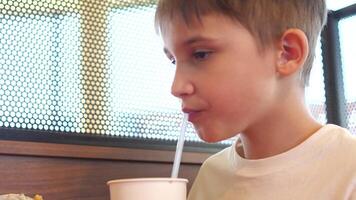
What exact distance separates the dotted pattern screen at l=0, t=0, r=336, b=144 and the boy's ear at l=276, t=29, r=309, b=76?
0.78ft

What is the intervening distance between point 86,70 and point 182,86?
173mm

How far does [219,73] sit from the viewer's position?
0.75 metres

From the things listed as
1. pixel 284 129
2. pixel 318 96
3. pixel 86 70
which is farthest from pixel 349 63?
pixel 86 70

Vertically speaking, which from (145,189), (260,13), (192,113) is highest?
(260,13)

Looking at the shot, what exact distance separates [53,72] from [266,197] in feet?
1.27

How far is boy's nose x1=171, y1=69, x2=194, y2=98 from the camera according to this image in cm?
76

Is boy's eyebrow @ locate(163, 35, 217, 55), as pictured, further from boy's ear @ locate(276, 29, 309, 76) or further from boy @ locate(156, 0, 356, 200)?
boy's ear @ locate(276, 29, 309, 76)

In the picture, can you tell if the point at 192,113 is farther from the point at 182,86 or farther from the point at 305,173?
the point at 305,173

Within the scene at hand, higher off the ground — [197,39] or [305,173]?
[197,39]

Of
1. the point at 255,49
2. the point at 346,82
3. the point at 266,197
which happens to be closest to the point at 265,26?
the point at 255,49

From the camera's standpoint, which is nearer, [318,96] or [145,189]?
[145,189]

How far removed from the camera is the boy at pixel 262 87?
29.6 inches

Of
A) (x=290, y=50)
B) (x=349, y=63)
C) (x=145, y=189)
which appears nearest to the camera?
(x=145, y=189)

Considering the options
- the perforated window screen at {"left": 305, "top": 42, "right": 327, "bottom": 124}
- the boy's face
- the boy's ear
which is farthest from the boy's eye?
the perforated window screen at {"left": 305, "top": 42, "right": 327, "bottom": 124}
